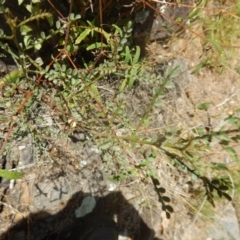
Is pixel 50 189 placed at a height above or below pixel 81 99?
below

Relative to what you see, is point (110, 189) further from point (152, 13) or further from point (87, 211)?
point (152, 13)

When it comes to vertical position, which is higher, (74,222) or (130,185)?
(130,185)

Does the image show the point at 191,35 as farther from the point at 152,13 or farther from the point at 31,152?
the point at 31,152

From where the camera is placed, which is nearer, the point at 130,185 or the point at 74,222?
the point at 74,222

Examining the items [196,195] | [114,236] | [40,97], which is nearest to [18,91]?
[40,97]

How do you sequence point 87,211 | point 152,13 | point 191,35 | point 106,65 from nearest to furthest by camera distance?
point 106,65
point 87,211
point 152,13
point 191,35

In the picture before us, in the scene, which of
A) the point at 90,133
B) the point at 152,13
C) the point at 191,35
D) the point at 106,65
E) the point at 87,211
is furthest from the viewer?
the point at 191,35

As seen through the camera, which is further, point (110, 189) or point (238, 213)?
point (238, 213)

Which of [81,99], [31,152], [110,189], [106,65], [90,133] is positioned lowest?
[110,189]
